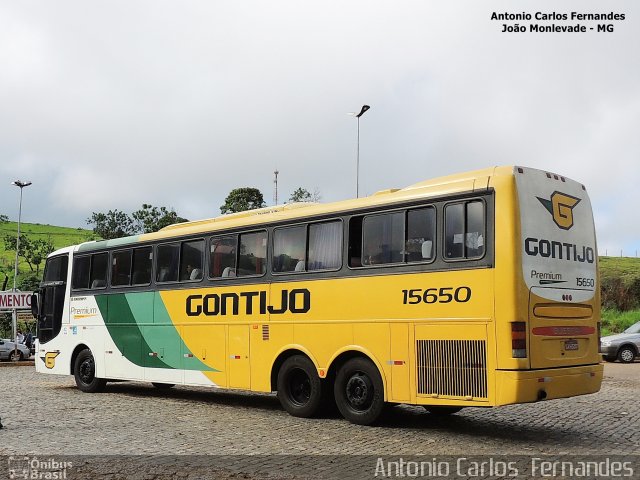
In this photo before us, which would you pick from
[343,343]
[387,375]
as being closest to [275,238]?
[343,343]

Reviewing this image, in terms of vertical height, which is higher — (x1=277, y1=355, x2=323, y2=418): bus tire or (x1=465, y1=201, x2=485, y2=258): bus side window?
(x1=465, y1=201, x2=485, y2=258): bus side window

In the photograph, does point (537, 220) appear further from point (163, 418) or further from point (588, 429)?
point (163, 418)

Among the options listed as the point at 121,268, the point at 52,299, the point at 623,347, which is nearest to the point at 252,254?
the point at 121,268

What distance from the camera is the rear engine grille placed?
377 inches

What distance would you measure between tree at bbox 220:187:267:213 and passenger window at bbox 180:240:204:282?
1620 inches

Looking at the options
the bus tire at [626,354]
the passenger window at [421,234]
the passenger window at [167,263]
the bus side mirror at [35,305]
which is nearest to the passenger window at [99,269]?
the passenger window at [167,263]


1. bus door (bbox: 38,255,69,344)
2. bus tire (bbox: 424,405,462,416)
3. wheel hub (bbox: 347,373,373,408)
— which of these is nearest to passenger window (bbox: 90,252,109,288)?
bus door (bbox: 38,255,69,344)

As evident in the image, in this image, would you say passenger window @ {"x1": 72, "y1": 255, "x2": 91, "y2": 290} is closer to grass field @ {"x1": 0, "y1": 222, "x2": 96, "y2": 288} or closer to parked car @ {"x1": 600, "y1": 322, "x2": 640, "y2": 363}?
parked car @ {"x1": 600, "y1": 322, "x2": 640, "y2": 363}

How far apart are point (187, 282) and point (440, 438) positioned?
21.1 feet

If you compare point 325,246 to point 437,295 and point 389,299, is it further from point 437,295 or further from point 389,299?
point 437,295

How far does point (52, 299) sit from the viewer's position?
18359 mm

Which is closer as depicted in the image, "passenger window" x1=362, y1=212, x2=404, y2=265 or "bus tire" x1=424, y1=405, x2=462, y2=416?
"passenger window" x1=362, y1=212, x2=404, y2=265

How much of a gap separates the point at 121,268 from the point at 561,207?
9832 millimetres

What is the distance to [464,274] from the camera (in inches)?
390
